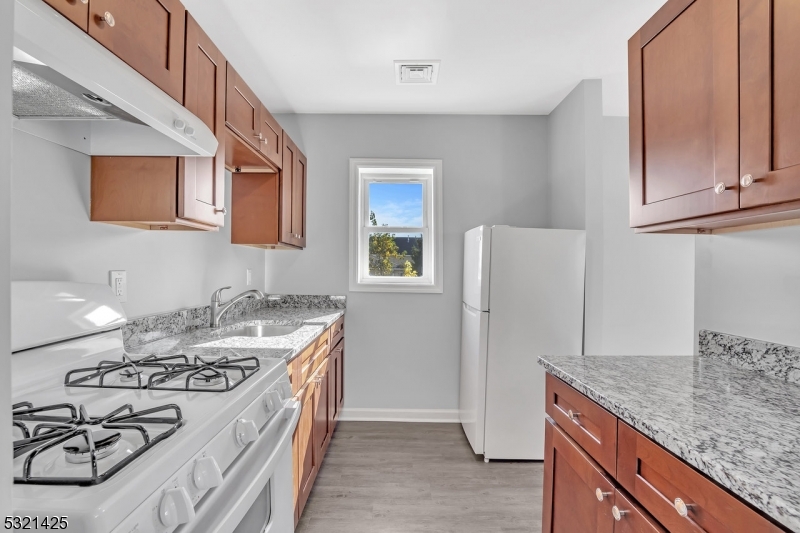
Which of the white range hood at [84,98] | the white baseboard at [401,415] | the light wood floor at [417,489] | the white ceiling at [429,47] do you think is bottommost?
the light wood floor at [417,489]

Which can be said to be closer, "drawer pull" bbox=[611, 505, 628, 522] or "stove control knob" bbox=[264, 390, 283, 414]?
"drawer pull" bbox=[611, 505, 628, 522]

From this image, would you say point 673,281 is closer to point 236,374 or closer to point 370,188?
point 370,188

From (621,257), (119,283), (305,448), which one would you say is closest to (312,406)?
(305,448)

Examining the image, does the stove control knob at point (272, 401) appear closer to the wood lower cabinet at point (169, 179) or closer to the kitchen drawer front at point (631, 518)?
the wood lower cabinet at point (169, 179)

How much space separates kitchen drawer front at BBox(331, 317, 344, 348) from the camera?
2875mm

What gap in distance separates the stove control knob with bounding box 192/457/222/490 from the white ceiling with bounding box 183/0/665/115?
6.67 ft

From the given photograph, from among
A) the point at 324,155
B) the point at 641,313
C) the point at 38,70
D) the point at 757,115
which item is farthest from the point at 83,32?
the point at 641,313

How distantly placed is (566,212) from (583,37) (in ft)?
3.84

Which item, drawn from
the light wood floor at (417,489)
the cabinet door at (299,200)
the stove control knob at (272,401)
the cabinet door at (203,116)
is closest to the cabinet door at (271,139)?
the cabinet door at (299,200)

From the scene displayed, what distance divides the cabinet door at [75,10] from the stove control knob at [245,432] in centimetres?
98

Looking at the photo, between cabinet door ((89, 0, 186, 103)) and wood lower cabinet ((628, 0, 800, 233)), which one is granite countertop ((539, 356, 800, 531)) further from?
cabinet door ((89, 0, 186, 103))

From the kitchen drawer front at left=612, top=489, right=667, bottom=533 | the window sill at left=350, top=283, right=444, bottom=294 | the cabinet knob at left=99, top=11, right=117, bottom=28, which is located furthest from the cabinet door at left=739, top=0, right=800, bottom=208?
the window sill at left=350, top=283, right=444, bottom=294

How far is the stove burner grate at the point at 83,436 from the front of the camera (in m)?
0.64

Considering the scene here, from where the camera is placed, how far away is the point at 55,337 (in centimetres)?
125
